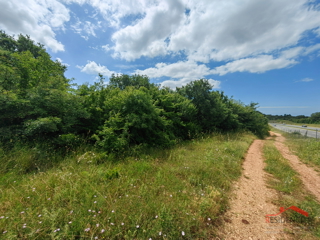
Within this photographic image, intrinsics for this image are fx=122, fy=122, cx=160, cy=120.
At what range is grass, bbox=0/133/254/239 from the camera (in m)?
1.83

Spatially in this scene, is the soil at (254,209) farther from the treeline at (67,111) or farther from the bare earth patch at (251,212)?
the treeline at (67,111)

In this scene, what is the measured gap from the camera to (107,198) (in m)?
2.41

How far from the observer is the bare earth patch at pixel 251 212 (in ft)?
6.52

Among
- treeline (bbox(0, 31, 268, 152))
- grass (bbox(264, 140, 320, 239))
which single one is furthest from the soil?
treeline (bbox(0, 31, 268, 152))

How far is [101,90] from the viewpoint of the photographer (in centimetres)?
614

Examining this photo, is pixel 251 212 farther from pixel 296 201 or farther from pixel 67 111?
pixel 67 111

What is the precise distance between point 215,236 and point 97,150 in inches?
164

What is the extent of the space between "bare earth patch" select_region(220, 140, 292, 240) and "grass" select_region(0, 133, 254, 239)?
21cm

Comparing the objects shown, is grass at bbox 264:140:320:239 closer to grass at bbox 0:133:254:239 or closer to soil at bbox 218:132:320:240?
soil at bbox 218:132:320:240

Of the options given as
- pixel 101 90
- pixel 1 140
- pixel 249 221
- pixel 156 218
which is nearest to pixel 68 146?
pixel 1 140

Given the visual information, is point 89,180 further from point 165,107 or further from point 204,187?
point 165,107

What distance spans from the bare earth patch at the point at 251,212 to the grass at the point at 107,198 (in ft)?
0.68

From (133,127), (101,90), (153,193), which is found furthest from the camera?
(101,90)

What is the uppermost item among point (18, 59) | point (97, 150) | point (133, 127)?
point (18, 59)
